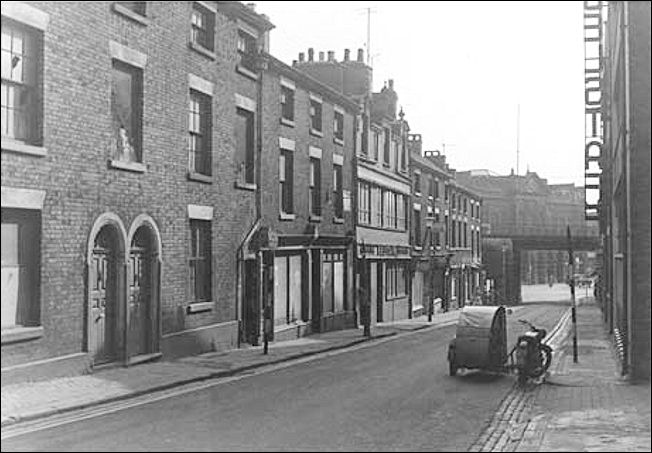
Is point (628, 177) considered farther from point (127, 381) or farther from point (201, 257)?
point (201, 257)

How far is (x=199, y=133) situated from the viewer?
20.2 meters

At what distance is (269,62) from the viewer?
24.5 meters

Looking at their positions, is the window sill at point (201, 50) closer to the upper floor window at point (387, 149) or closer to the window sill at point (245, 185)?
the window sill at point (245, 185)

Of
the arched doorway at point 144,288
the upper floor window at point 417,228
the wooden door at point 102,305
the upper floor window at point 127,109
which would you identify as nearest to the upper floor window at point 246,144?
the arched doorway at point 144,288

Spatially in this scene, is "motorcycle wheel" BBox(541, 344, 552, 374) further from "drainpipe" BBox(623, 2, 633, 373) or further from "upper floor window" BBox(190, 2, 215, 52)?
"upper floor window" BBox(190, 2, 215, 52)

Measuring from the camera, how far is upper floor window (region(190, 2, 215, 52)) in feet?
65.6

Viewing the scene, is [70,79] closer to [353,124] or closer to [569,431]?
[569,431]

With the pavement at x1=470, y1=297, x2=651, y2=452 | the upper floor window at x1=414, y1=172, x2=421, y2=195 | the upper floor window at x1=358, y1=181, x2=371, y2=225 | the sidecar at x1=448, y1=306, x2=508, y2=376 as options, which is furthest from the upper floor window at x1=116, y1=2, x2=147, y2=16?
the upper floor window at x1=414, y1=172, x2=421, y2=195

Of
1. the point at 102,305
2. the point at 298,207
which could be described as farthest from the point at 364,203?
the point at 102,305

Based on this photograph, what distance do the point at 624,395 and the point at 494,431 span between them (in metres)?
3.62

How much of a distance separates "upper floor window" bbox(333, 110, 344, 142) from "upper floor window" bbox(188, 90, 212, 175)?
1217 cm

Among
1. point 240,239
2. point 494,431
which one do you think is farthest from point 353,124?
point 494,431

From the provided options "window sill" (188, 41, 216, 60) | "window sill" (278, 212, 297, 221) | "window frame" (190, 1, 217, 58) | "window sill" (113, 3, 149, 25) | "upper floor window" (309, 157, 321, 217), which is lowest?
"window sill" (278, 212, 297, 221)

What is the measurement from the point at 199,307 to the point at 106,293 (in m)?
3.88
